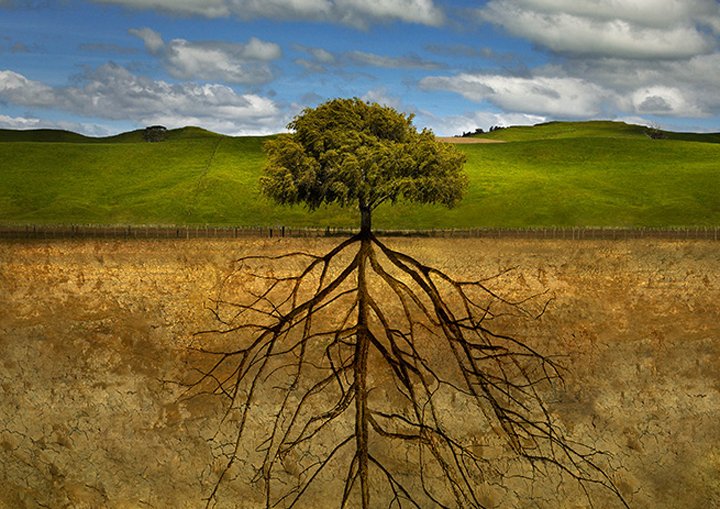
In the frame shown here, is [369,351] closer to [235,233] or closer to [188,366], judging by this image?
[188,366]

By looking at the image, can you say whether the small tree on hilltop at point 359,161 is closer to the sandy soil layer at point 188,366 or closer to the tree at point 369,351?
the tree at point 369,351

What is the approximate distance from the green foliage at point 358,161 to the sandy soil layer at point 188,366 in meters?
7.02

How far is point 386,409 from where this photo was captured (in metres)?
21.6

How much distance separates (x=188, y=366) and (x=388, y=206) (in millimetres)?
39805

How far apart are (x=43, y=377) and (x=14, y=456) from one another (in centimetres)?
257

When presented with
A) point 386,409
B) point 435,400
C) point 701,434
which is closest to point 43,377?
point 386,409

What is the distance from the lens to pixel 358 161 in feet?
107

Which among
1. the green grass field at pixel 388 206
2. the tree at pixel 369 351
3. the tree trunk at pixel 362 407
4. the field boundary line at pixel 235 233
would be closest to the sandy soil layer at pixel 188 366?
the tree at pixel 369 351

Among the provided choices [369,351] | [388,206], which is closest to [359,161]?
[369,351]

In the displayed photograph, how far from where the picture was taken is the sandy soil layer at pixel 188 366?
20.0 meters

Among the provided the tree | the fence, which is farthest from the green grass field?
the fence

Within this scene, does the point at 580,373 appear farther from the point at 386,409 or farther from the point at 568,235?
the point at 568,235

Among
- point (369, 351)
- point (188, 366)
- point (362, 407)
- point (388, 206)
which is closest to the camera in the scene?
point (362, 407)

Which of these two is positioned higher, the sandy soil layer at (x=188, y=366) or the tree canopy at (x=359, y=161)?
the tree canopy at (x=359, y=161)
